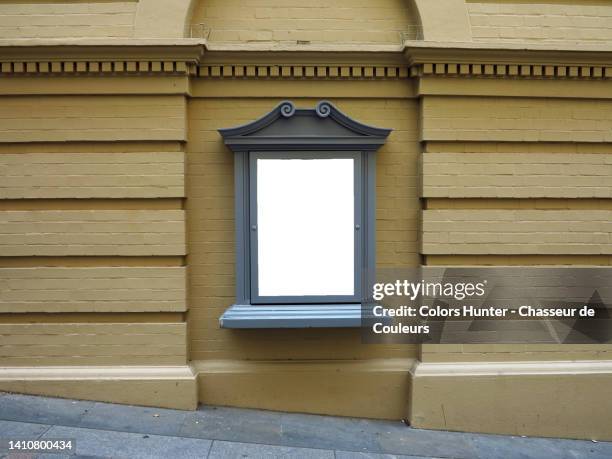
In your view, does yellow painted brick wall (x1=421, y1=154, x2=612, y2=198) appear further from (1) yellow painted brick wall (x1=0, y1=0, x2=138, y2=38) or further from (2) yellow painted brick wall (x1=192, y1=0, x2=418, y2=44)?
(1) yellow painted brick wall (x1=0, y1=0, x2=138, y2=38)

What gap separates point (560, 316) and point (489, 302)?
0.75 metres

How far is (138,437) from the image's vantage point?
Result: 4949mm

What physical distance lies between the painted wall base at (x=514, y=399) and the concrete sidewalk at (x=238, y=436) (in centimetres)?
12

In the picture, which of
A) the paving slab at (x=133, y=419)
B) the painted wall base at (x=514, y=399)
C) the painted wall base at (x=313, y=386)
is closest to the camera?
the paving slab at (x=133, y=419)

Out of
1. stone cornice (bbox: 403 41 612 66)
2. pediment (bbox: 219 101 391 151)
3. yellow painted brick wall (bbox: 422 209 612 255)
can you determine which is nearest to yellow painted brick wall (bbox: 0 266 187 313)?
pediment (bbox: 219 101 391 151)

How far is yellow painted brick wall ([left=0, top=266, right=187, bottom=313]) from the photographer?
18.2ft

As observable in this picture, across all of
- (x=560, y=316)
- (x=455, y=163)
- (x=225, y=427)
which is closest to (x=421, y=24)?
(x=455, y=163)

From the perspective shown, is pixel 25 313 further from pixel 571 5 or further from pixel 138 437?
pixel 571 5

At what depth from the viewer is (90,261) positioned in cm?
557

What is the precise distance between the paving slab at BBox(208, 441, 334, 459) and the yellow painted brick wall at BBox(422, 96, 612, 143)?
124 inches

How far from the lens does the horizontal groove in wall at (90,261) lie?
18.2 feet

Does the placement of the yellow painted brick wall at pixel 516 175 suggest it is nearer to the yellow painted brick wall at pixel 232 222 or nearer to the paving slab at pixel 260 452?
the yellow painted brick wall at pixel 232 222

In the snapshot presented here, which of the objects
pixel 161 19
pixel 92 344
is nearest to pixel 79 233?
pixel 92 344

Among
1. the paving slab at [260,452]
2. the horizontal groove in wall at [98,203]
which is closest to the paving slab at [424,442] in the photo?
the paving slab at [260,452]
